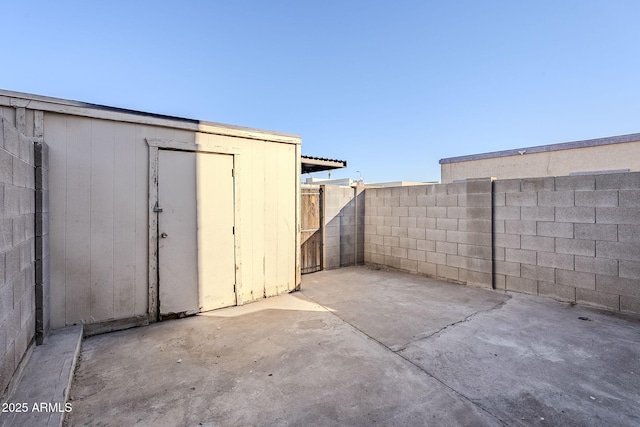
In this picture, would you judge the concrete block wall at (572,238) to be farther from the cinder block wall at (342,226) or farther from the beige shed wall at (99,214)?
the beige shed wall at (99,214)

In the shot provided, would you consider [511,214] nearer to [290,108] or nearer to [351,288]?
[351,288]

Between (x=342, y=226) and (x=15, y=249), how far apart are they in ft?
17.1

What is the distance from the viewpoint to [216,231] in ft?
12.0

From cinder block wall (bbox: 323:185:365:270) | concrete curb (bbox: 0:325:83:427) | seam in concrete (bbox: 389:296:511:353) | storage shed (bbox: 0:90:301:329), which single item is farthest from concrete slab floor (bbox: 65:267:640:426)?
cinder block wall (bbox: 323:185:365:270)

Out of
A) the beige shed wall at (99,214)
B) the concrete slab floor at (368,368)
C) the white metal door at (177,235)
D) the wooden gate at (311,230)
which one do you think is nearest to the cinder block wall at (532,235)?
the concrete slab floor at (368,368)

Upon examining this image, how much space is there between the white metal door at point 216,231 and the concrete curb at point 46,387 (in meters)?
1.37

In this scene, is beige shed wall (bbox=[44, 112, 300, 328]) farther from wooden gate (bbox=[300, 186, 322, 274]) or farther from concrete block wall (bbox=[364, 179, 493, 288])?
concrete block wall (bbox=[364, 179, 493, 288])

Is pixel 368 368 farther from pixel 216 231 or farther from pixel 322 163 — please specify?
pixel 322 163

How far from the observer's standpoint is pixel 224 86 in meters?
6.94

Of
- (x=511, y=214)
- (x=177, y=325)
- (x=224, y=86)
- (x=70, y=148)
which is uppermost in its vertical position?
(x=224, y=86)

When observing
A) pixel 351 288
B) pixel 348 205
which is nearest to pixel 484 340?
pixel 351 288

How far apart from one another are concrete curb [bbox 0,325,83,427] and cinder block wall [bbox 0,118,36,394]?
12 cm

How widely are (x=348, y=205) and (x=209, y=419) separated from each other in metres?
5.19

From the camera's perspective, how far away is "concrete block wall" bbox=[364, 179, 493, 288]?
4.71m
